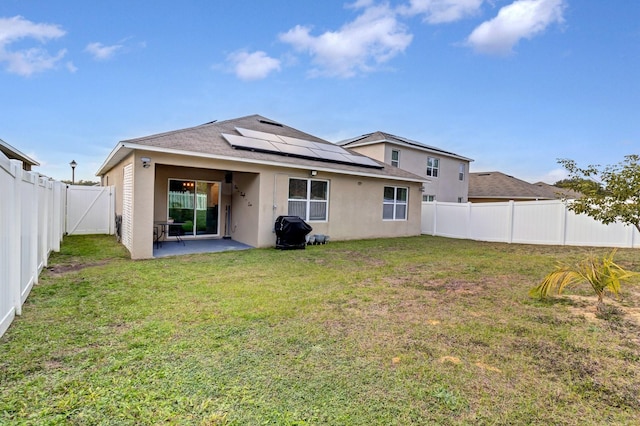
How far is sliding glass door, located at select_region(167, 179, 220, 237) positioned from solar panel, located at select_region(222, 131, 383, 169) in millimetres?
2175

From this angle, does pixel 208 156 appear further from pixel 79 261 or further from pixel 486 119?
pixel 486 119

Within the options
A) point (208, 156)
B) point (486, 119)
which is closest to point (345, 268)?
point (208, 156)

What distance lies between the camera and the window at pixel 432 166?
71.9ft

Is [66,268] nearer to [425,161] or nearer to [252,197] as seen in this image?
[252,197]

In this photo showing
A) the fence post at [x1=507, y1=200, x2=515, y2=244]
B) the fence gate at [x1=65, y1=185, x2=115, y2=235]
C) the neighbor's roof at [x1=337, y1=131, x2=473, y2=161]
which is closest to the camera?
the fence gate at [x1=65, y1=185, x2=115, y2=235]

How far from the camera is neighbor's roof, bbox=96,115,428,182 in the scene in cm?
848

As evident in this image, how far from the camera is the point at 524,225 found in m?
12.7

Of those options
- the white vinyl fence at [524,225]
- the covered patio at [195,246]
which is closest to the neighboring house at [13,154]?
the covered patio at [195,246]

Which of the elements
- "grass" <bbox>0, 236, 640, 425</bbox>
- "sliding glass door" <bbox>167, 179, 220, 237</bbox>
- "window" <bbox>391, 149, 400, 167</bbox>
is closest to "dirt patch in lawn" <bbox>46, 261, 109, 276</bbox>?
"grass" <bbox>0, 236, 640, 425</bbox>

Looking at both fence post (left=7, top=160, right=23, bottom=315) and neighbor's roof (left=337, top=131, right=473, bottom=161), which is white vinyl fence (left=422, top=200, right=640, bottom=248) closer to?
neighbor's roof (left=337, top=131, right=473, bottom=161)

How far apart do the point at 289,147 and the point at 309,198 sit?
2.06m

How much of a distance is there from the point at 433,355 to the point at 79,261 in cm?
816

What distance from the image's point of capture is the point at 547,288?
4.88 metres

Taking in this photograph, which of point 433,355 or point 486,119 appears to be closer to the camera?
point 433,355
